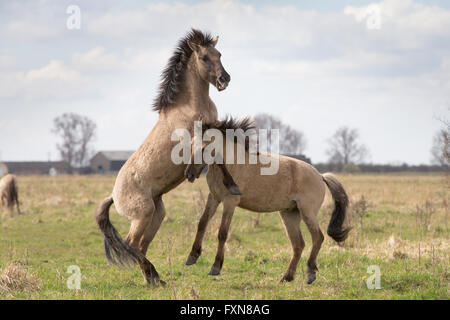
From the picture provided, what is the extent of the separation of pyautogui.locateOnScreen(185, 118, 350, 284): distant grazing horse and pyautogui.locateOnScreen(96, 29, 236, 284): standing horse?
0.51 metres

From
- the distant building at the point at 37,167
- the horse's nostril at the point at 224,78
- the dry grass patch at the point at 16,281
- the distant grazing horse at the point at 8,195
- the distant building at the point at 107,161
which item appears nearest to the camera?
the dry grass patch at the point at 16,281

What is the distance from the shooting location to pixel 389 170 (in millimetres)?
62562

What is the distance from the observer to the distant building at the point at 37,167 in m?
77.8

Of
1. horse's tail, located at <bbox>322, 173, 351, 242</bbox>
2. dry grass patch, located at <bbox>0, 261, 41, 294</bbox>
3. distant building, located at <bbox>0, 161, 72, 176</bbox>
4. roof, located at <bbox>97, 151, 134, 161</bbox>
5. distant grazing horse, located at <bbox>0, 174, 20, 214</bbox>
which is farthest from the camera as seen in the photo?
roof, located at <bbox>97, 151, 134, 161</bbox>

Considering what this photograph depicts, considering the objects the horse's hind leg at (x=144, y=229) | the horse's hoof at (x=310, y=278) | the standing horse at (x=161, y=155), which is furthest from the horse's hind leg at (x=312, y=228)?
the horse's hind leg at (x=144, y=229)

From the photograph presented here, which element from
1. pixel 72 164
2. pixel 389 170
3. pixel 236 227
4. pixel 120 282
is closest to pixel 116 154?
pixel 72 164

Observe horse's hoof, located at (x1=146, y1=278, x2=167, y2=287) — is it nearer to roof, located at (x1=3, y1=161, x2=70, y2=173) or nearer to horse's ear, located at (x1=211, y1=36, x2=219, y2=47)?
horse's ear, located at (x1=211, y1=36, x2=219, y2=47)

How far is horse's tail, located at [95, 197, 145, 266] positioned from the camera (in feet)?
21.2

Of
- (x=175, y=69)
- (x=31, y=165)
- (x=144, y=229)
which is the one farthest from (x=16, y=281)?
(x=31, y=165)

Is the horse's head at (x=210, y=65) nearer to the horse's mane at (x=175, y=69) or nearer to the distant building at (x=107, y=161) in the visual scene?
the horse's mane at (x=175, y=69)

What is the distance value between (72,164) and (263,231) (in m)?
70.3

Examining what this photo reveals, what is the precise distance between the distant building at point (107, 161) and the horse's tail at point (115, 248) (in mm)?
77818

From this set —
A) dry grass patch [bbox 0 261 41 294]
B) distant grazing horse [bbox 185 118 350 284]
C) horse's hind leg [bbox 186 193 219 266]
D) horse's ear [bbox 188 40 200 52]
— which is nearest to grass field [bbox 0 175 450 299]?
dry grass patch [bbox 0 261 41 294]

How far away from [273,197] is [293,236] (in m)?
0.82
